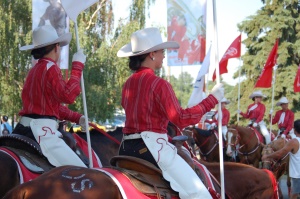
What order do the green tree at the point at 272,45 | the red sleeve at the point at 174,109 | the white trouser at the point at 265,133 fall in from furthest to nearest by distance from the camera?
1. the green tree at the point at 272,45
2. the white trouser at the point at 265,133
3. the red sleeve at the point at 174,109

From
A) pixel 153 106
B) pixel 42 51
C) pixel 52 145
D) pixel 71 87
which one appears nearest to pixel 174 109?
pixel 153 106

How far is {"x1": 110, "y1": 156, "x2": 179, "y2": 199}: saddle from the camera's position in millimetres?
4750

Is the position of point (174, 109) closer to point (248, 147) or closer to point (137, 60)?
point (137, 60)

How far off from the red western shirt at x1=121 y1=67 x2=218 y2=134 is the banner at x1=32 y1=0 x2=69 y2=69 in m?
6.39

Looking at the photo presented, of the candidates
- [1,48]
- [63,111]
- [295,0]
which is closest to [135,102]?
[63,111]

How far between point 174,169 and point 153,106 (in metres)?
0.60

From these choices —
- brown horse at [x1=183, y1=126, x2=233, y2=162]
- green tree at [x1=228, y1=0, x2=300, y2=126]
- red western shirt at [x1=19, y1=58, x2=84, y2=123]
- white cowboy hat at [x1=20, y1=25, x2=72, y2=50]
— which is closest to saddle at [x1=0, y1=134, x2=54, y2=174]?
red western shirt at [x1=19, y1=58, x2=84, y2=123]

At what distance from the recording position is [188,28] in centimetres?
1859

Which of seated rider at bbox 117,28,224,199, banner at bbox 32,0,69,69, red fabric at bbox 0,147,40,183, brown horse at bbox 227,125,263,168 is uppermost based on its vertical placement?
banner at bbox 32,0,69,69

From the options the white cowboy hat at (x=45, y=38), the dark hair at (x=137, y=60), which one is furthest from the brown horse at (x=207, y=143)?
the dark hair at (x=137, y=60)

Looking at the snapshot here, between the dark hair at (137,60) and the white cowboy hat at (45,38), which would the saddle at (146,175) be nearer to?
the dark hair at (137,60)

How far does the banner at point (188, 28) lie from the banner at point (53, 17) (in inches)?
241

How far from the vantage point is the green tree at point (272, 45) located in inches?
1166

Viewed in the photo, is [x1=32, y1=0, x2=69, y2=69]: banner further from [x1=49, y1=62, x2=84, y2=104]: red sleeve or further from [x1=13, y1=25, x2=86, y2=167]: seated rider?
[x1=49, y1=62, x2=84, y2=104]: red sleeve
